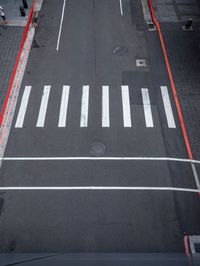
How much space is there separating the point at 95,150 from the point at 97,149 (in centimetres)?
14

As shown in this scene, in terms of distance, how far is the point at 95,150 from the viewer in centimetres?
1466

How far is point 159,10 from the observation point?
23.8 meters

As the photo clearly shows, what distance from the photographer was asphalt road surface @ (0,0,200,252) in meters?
11.8

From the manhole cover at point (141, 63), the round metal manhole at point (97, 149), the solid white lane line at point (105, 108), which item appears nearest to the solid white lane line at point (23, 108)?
the round metal manhole at point (97, 149)

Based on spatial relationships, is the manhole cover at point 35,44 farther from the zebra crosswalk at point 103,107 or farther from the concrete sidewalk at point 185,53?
the concrete sidewalk at point 185,53

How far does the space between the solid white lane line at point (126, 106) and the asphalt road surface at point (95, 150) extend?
7 cm

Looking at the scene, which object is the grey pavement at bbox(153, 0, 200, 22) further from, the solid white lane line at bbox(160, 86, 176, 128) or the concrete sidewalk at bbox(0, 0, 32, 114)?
the concrete sidewalk at bbox(0, 0, 32, 114)

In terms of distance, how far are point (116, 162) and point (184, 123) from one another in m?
5.44

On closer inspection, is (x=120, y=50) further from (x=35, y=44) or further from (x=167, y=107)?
(x=35, y=44)

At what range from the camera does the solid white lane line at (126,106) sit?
15969mm

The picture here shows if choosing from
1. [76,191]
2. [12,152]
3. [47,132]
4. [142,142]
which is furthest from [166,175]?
[12,152]

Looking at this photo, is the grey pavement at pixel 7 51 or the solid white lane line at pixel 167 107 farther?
the grey pavement at pixel 7 51

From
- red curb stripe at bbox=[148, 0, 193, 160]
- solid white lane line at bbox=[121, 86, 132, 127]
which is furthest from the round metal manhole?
red curb stripe at bbox=[148, 0, 193, 160]

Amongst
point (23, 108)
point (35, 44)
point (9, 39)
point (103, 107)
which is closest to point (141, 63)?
point (103, 107)
